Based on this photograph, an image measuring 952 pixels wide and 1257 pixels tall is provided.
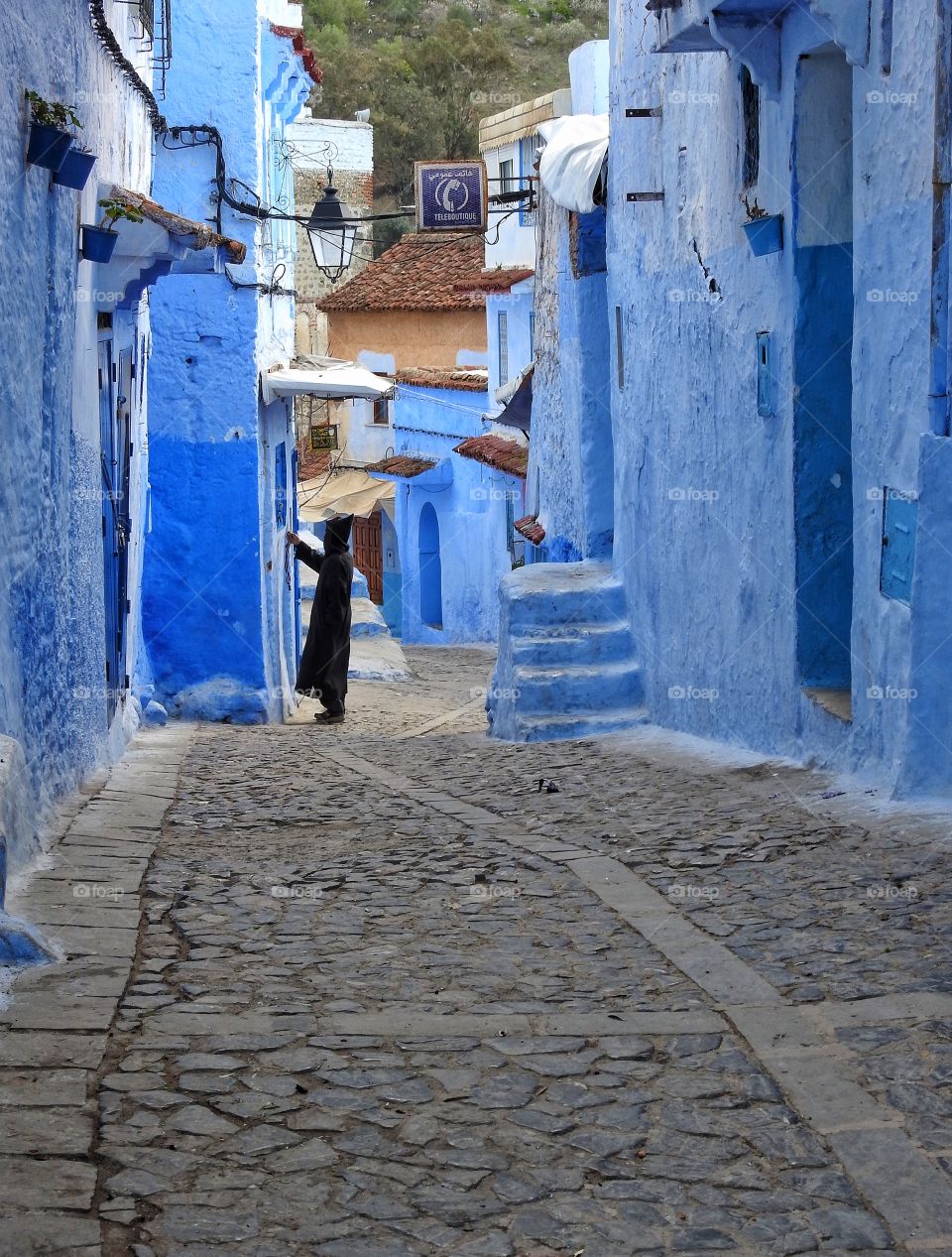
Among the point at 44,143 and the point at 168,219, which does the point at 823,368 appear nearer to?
the point at 168,219

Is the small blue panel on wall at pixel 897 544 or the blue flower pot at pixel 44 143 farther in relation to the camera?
the small blue panel on wall at pixel 897 544

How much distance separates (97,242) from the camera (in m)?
8.34

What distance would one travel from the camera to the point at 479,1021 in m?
4.44

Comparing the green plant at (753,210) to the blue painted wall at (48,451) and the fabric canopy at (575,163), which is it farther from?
the fabric canopy at (575,163)

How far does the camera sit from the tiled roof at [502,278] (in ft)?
83.7

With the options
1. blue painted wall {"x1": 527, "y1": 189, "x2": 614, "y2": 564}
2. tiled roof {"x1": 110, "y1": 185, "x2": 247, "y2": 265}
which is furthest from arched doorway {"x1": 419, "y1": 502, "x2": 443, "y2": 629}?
tiled roof {"x1": 110, "y1": 185, "x2": 247, "y2": 265}

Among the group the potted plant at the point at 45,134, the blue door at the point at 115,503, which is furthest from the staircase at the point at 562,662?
the potted plant at the point at 45,134

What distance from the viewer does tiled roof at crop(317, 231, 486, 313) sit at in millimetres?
32344

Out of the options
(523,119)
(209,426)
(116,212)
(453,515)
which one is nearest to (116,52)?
(116,212)

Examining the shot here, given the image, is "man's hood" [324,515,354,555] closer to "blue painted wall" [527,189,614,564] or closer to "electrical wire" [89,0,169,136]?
"blue painted wall" [527,189,614,564]

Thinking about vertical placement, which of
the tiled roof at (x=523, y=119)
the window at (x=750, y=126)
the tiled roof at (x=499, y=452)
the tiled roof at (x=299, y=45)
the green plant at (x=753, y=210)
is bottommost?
the tiled roof at (x=499, y=452)

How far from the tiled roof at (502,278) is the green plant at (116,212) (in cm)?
1696

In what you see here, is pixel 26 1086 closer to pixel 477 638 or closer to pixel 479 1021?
pixel 479 1021

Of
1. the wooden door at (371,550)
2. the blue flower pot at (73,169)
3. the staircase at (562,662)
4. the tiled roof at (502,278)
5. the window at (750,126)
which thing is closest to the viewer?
the blue flower pot at (73,169)
